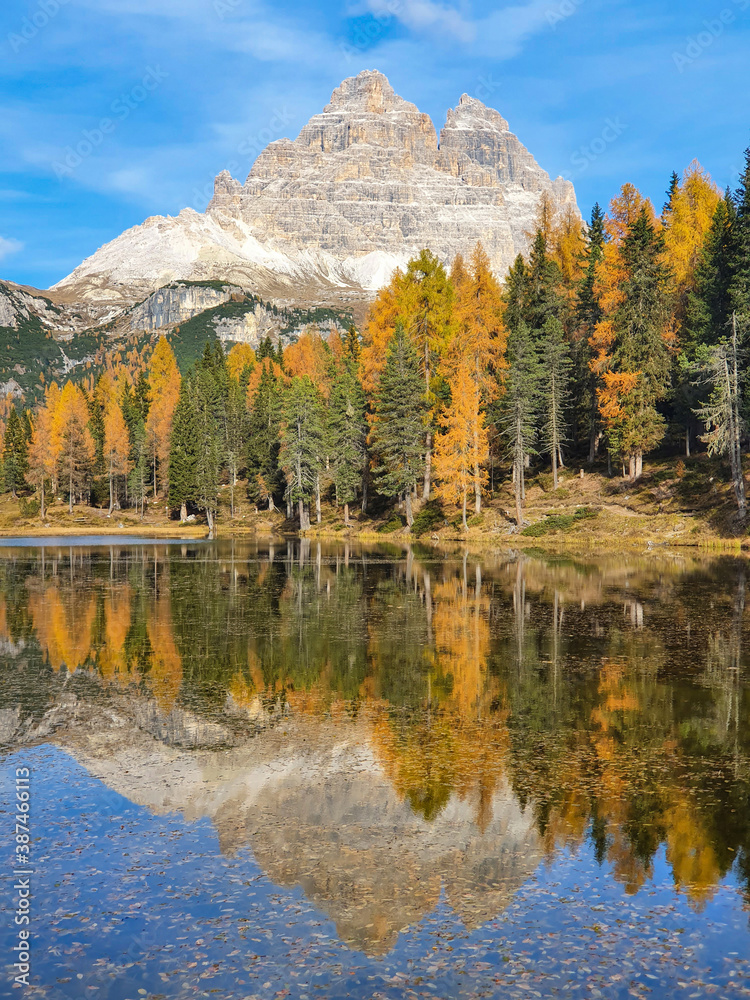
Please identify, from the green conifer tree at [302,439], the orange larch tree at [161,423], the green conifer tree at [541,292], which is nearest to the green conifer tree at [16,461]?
the orange larch tree at [161,423]

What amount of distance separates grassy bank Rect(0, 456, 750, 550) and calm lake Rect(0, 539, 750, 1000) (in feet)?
94.2

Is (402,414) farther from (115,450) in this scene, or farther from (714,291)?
(115,450)

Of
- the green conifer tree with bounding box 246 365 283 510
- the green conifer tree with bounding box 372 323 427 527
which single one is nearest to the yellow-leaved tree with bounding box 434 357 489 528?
the green conifer tree with bounding box 372 323 427 527

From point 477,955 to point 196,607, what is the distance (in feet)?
77.2

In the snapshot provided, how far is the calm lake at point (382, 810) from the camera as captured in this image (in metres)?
7.02

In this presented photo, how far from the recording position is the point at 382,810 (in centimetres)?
1030

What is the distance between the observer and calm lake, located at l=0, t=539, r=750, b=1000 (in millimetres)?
7020

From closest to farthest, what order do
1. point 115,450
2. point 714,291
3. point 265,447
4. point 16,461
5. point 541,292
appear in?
1. point 714,291
2. point 541,292
3. point 265,447
4. point 115,450
5. point 16,461

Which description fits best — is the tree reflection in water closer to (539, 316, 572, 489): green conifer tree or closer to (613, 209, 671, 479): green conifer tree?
(613, 209, 671, 479): green conifer tree

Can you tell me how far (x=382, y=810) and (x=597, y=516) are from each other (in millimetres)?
48511

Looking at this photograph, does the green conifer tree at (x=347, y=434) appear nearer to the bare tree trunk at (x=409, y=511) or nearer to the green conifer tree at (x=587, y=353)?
the bare tree trunk at (x=409, y=511)

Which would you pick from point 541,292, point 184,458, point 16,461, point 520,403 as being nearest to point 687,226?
point 541,292

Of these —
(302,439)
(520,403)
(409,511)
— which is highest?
(520,403)

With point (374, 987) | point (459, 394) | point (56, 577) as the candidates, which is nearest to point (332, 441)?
point (459, 394)
